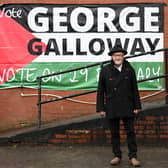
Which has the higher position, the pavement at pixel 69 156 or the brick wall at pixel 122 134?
the brick wall at pixel 122 134

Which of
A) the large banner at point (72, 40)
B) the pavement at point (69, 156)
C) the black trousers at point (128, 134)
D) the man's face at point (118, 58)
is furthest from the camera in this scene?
the large banner at point (72, 40)

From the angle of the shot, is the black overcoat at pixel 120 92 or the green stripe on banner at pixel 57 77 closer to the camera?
the black overcoat at pixel 120 92

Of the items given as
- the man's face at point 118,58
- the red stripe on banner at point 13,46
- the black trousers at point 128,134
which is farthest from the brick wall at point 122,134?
the red stripe on banner at point 13,46

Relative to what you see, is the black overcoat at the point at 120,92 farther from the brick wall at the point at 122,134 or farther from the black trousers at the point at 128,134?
the brick wall at the point at 122,134

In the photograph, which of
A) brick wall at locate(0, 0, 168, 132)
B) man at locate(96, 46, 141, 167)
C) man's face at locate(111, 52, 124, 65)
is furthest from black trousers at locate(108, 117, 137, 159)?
brick wall at locate(0, 0, 168, 132)

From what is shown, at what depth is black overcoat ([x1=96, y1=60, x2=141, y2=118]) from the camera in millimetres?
4906

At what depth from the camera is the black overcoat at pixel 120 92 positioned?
193 inches

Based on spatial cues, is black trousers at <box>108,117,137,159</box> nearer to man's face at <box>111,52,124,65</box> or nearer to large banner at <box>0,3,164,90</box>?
man's face at <box>111,52,124,65</box>

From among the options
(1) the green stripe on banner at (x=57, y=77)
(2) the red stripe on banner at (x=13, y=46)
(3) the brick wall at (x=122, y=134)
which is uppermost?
(2) the red stripe on banner at (x=13, y=46)

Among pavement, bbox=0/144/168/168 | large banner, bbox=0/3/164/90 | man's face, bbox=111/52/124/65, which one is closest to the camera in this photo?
man's face, bbox=111/52/124/65

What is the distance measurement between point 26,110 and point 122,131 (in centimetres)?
203

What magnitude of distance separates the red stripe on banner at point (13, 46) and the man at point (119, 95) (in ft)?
7.77

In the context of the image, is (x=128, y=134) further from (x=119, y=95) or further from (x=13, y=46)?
(x=13, y=46)

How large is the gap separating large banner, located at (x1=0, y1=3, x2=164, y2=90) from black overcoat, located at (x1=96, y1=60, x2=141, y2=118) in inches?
75.9
